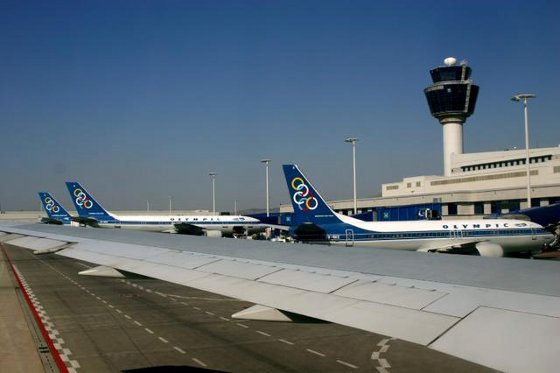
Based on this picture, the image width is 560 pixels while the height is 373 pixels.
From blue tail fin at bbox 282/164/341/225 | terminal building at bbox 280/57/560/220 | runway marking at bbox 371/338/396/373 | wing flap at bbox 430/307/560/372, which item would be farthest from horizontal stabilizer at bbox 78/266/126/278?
terminal building at bbox 280/57/560/220

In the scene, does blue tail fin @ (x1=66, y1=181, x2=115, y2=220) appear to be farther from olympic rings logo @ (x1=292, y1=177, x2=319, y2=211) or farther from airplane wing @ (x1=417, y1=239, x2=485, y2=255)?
airplane wing @ (x1=417, y1=239, x2=485, y2=255)

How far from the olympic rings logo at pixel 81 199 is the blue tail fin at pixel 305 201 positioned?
158 feet

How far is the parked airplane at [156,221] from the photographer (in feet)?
276

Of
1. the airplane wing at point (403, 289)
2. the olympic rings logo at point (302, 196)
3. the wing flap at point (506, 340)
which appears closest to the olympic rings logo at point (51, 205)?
the olympic rings logo at point (302, 196)

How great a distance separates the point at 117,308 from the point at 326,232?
76.1 ft

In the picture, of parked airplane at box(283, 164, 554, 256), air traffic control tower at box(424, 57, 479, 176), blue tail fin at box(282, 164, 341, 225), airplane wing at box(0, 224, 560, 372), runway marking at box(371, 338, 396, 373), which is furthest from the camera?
air traffic control tower at box(424, 57, 479, 176)

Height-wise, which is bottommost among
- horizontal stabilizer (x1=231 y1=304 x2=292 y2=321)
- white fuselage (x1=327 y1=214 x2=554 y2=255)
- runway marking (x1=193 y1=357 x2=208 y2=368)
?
runway marking (x1=193 y1=357 x2=208 y2=368)

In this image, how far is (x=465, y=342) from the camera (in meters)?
4.96

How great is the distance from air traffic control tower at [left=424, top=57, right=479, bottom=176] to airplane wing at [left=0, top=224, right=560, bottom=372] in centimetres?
13782

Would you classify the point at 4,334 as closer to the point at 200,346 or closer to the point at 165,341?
the point at 165,341

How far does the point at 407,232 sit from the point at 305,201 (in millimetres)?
9298

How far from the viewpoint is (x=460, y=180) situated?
103312 millimetres

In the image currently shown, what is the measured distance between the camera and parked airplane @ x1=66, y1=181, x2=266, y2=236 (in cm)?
8400

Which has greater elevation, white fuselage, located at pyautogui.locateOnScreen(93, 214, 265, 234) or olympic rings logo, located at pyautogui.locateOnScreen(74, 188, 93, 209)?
olympic rings logo, located at pyautogui.locateOnScreen(74, 188, 93, 209)
